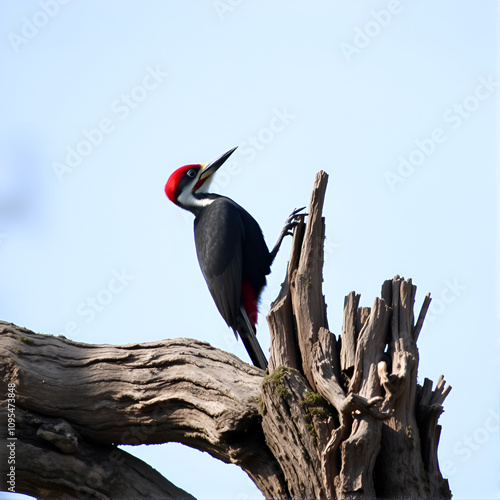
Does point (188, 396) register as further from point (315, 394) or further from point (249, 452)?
point (315, 394)

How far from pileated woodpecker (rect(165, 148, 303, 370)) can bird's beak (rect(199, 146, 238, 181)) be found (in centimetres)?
36

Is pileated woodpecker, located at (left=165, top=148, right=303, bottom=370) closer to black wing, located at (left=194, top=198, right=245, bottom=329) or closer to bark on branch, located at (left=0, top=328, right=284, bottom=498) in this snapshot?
black wing, located at (left=194, top=198, right=245, bottom=329)

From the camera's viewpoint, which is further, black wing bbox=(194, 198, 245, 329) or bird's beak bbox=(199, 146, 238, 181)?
bird's beak bbox=(199, 146, 238, 181)

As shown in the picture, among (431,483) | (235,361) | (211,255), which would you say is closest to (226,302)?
Answer: (211,255)

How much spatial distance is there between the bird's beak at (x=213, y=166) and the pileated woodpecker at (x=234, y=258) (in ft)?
1.17

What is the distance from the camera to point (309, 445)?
290 cm

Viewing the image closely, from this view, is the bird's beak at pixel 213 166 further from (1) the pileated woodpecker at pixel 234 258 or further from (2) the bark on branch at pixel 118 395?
(2) the bark on branch at pixel 118 395

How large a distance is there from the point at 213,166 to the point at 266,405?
271 centimetres

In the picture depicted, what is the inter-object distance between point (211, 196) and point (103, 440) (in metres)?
2.24

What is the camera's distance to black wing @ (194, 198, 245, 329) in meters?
4.37

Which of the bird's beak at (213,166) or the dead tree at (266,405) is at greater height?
the bird's beak at (213,166)

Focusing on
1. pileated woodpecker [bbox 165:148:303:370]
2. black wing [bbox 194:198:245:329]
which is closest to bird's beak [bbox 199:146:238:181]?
pileated woodpecker [bbox 165:148:303:370]

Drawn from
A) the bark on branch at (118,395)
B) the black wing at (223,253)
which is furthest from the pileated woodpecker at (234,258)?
the bark on branch at (118,395)

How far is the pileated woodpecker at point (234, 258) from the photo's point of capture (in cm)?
433
